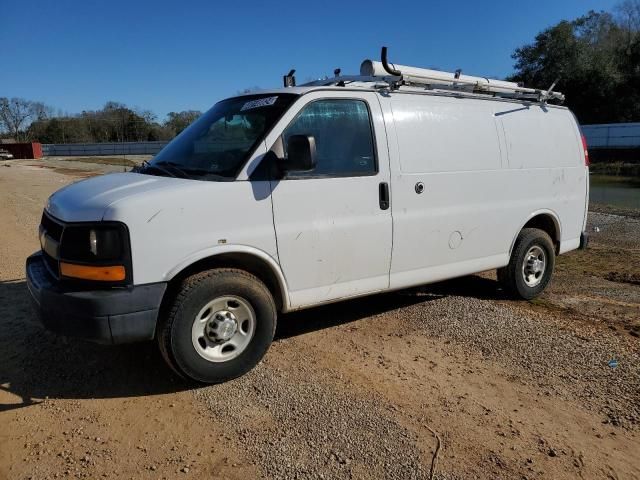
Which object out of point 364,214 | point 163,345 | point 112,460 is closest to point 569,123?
point 364,214

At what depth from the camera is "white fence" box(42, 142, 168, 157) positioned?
194 feet

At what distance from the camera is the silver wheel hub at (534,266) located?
19.6 feet

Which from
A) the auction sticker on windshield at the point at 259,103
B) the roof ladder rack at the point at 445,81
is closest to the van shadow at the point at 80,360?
the auction sticker on windshield at the point at 259,103

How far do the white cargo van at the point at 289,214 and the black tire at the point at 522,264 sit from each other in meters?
0.03

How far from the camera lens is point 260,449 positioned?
10.3ft

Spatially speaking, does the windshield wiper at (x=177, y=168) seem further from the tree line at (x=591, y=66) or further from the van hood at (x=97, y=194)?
the tree line at (x=591, y=66)

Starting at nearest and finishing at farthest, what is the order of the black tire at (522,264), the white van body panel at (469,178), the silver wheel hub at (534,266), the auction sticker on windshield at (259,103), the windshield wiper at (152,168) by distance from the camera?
1. the windshield wiper at (152,168)
2. the auction sticker on windshield at (259,103)
3. the white van body panel at (469,178)
4. the black tire at (522,264)
5. the silver wheel hub at (534,266)

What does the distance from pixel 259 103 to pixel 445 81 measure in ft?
6.56

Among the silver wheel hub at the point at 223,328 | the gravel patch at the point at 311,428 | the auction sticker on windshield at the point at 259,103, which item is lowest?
the gravel patch at the point at 311,428

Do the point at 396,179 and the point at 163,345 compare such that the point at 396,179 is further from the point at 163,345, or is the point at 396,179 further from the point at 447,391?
the point at 163,345

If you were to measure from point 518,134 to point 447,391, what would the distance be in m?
3.08

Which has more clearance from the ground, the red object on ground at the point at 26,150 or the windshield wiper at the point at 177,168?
the red object on ground at the point at 26,150

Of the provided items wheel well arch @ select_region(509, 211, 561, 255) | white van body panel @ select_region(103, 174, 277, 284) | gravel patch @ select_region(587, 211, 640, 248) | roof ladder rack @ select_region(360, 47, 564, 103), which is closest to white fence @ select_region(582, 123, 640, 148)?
gravel patch @ select_region(587, 211, 640, 248)

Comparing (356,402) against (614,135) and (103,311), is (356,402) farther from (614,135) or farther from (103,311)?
(614,135)
